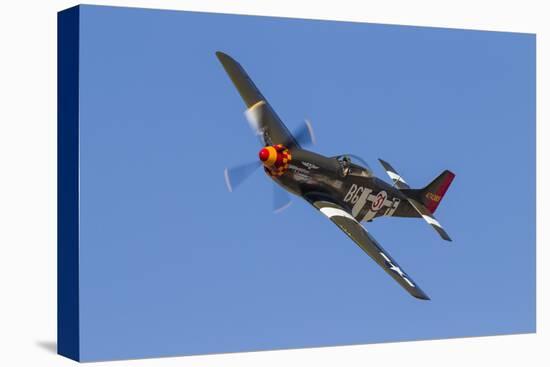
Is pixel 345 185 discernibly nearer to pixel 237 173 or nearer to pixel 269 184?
pixel 269 184

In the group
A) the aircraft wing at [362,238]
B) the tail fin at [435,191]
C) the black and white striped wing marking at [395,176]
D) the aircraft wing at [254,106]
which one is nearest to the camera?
the aircraft wing at [362,238]

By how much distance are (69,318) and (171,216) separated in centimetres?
192

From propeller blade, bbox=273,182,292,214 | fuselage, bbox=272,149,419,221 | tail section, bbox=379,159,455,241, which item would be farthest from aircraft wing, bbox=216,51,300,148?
tail section, bbox=379,159,455,241

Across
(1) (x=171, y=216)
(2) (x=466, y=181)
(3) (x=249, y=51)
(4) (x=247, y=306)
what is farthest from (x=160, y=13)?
(2) (x=466, y=181)

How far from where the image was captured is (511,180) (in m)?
20.2

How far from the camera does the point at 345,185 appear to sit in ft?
58.3

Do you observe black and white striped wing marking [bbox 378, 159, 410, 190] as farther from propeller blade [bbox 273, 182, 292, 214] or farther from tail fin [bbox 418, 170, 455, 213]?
propeller blade [bbox 273, 182, 292, 214]

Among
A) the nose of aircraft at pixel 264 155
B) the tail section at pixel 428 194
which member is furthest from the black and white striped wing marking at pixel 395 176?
the nose of aircraft at pixel 264 155

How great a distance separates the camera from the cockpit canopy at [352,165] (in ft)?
A: 58.3

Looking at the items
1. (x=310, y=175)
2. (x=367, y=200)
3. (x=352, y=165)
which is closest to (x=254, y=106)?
(x=310, y=175)

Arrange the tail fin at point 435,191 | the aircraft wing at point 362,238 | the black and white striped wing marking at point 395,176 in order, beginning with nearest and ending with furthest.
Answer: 1. the aircraft wing at point 362,238
2. the black and white striped wing marking at point 395,176
3. the tail fin at point 435,191

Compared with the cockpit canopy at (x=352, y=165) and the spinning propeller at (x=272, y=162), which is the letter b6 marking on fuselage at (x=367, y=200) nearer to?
the cockpit canopy at (x=352, y=165)

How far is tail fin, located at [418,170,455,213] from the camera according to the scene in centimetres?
1897

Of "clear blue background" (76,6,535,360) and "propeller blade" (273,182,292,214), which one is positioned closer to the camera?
"clear blue background" (76,6,535,360)
